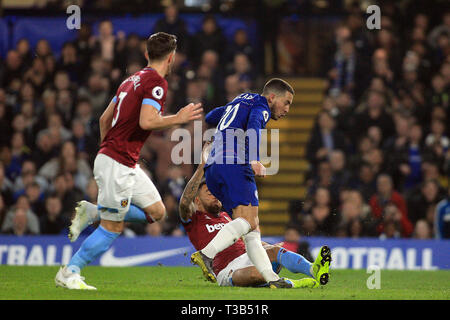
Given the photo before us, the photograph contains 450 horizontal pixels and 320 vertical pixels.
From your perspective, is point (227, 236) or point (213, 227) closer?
point (227, 236)

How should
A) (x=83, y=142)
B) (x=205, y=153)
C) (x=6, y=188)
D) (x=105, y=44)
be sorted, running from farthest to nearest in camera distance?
(x=105, y=44)
(x=83, y=142)
(x=6, y=188)
(x=205, y=153)

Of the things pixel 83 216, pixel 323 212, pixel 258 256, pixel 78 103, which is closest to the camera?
pixel 258 256

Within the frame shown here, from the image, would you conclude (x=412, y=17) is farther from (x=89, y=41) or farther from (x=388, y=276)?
(x=388, y=276)

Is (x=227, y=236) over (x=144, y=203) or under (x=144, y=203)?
under

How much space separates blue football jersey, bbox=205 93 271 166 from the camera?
779 cm

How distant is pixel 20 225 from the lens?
43.5ft

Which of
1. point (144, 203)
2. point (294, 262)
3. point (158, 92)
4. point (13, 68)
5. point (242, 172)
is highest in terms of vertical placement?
point (13, 68)

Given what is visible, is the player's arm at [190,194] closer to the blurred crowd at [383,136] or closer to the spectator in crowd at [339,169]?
the blurred crowd at [383,136]

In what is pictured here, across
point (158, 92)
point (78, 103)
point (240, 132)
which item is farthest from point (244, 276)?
point (78, 103)

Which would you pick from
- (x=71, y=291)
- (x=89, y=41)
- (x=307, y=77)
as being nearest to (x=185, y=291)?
(x=71, y=291)

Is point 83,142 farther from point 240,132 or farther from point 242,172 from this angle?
point 242,172

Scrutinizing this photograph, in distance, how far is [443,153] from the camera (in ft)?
47.0

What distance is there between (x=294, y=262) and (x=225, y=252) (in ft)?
2.26

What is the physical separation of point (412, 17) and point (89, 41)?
Result: 6166mm
